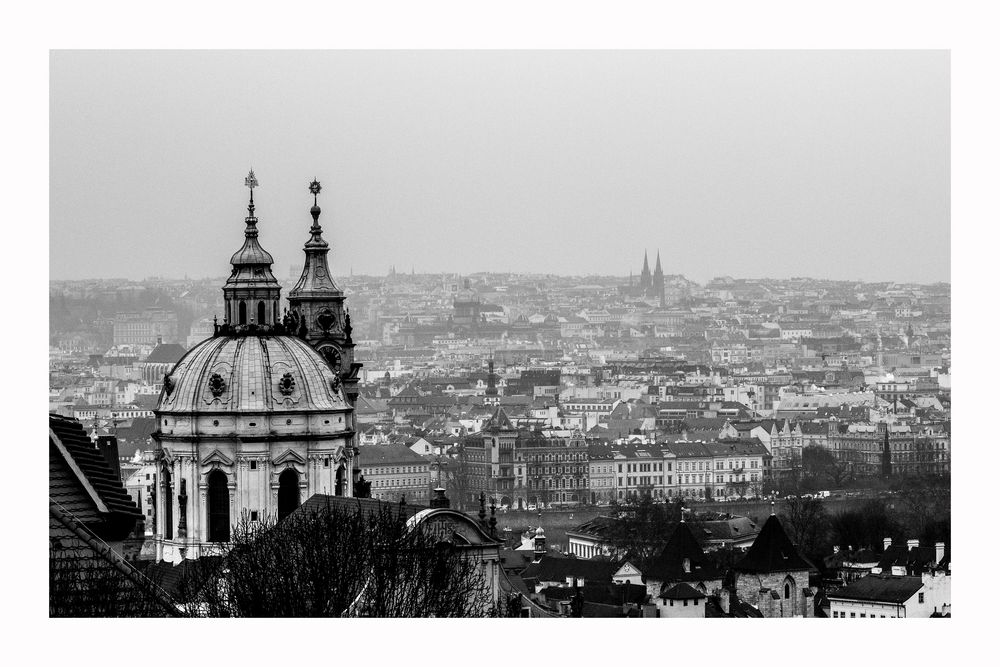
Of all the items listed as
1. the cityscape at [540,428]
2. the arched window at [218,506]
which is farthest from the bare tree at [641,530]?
the arched window at [218,506]

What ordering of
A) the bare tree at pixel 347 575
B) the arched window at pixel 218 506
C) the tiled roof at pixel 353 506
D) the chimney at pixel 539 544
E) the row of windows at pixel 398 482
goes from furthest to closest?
the row of windows at pixel 398 482 < the chimney at pixel 539 544 < the arched window at pixel 218 506 < the tiled roof at pixel 353 506 < the bare tree at pixel 347 575

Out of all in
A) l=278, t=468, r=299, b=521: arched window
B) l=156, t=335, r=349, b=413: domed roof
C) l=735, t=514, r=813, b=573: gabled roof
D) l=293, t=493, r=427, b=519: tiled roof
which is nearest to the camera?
l=293, t=493, r=427, b=519: tiled roof

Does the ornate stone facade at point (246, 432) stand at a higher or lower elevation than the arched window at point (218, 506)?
higher

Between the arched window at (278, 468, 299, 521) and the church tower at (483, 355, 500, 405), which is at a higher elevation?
the church tower at (483, 355, 500, 405)

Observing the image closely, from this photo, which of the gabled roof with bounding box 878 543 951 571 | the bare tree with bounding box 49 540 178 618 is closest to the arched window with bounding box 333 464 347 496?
the gabled roof with bounding box 878 543 951 571

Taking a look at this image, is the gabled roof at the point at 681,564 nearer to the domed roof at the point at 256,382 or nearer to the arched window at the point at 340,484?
the domed roof at the point at 256,382

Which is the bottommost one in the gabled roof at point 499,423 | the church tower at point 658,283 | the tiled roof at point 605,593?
the tiled roof at point 605,593

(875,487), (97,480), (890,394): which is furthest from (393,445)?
(97,480)

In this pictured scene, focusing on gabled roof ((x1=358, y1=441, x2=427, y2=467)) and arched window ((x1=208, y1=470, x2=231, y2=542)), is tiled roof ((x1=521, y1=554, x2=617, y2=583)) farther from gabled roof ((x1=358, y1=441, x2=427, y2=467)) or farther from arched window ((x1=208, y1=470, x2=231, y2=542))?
gabled roof ((x1=358, y1=441, x2=427, y2=467))
